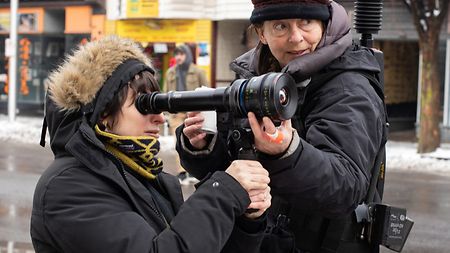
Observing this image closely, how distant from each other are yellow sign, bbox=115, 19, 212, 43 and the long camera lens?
18202 mm

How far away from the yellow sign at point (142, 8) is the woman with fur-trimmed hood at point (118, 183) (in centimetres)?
1813

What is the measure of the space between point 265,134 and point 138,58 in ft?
2.39

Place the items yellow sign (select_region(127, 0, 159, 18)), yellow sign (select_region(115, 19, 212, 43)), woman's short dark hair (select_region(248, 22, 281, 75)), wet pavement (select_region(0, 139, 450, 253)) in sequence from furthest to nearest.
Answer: yellow sign (select_region(115, 19, 212, 43)), yellow sign (select_region(127, 0, 159, 18)), wet pavement (select_region(0, 139, 450, 253)), woman's short dark hair (select_region(248, 22, 281, 75))

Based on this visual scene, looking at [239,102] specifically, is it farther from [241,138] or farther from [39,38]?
[39,38]

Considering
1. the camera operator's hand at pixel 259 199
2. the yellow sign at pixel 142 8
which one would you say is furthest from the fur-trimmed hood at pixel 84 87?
the yellow sign at pixel 142 8

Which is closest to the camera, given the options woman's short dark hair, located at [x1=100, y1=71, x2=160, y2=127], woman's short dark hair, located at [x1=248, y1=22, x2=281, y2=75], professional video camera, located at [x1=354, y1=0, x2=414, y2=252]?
woman's short dark hair, located at [x1=100, y1=71, x2=160, y2=127]

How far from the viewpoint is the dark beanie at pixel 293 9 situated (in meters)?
2.59

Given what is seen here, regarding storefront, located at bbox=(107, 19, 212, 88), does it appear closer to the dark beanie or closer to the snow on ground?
the snow on ground

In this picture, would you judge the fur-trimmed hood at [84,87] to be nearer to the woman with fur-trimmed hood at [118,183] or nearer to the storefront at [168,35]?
the woman with fur-trimmed hood at [118,183]

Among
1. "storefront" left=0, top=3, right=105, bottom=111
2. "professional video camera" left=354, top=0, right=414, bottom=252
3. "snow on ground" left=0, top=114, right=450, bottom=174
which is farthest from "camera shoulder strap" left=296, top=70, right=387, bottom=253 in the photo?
"storefront" left=0, top=3, right=105, bottom=111

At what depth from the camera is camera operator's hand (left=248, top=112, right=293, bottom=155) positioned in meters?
2.09

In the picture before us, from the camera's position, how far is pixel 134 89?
2562 millimetres

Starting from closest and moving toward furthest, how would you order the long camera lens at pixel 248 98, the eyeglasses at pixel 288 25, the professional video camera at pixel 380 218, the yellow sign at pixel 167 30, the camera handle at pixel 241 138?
1. the long camera lens at pixel 248 98
2. the camera handle at pixel 241 138
3. the eyeglasses at pixel 288 25
4. the professional video camera at pixel 380 218
5. the yellow sign at pixel 167 30

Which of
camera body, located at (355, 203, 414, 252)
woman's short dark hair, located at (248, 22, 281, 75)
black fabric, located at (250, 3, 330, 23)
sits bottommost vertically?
camera body, located at (355, 203, 414, 252)
